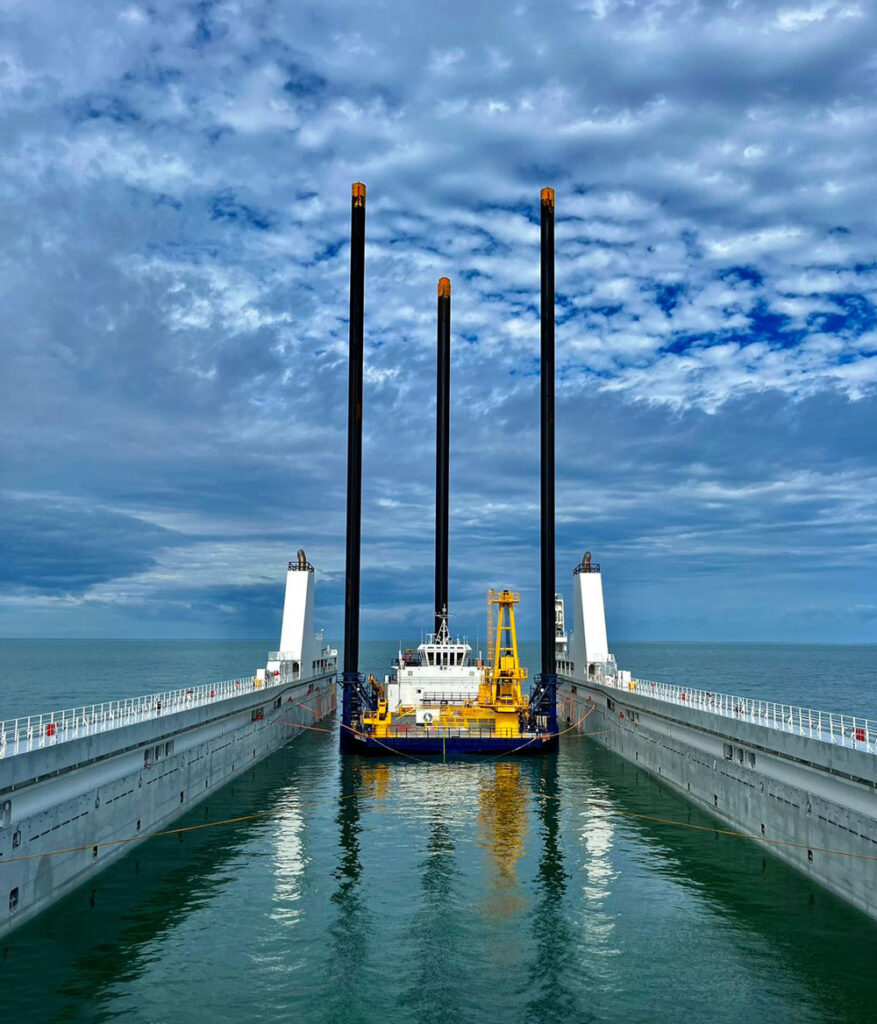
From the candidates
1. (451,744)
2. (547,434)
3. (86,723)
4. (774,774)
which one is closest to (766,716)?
(774,774)

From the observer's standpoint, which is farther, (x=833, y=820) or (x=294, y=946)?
(x=833, y=820)

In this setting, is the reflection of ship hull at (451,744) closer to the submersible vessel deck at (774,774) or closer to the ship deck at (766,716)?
the submersible vessel deck at (774,774)

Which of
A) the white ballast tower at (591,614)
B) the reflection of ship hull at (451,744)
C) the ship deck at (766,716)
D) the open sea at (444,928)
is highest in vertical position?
the white ballast tower at (591,614)

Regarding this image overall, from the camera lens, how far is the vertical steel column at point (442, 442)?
90.8 metres

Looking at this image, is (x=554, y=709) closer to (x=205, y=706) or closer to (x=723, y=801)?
(x=723, y=801)

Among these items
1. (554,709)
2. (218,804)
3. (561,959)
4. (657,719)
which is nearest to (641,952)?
(561,959)

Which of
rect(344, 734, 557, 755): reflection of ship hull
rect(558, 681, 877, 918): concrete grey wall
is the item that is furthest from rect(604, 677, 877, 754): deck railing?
rect(344, 734, 557, 755): reflection of ship hull

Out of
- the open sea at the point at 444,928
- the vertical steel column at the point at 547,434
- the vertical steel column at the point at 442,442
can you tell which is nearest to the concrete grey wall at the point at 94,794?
the open sea at the point at 444,928

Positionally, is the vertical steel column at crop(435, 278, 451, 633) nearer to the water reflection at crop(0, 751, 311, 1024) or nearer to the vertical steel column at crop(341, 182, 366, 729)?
the vertical steel column at crop(341, 182, 366, 729)

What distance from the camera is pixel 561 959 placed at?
23.5 m

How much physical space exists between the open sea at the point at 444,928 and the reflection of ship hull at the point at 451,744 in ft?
38.6

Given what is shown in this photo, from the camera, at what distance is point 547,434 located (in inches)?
2483

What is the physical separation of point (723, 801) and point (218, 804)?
88.3 ft

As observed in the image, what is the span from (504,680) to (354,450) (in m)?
21.5
